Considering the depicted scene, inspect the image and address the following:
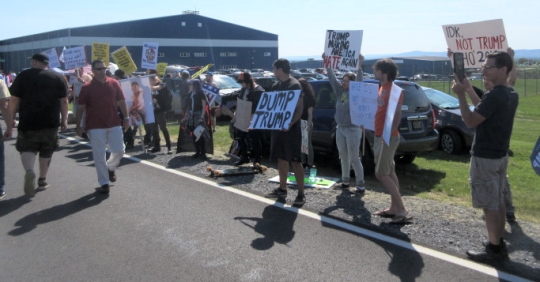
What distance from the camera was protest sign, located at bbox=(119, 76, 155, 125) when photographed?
423 inches

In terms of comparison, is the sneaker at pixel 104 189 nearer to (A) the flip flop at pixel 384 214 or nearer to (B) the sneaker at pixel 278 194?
(B) the sneaker at pixel 278 194

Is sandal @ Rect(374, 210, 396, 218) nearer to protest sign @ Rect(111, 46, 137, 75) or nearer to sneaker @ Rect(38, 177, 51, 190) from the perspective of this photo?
sneaker @ Rect(38, 177, 51, 190)

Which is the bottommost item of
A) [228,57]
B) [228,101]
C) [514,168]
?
[514,168]

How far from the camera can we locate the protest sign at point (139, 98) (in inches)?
423

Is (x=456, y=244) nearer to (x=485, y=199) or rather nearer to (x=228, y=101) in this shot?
(x=485, y=199)

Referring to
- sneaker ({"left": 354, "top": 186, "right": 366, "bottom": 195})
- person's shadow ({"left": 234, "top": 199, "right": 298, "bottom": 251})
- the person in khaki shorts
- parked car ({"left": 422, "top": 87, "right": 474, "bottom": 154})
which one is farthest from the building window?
the person in khaki shorts

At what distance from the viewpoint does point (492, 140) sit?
4543 millimetres

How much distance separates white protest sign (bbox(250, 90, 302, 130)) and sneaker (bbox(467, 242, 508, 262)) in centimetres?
287

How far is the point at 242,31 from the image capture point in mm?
66312

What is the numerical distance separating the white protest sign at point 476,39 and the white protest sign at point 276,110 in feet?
8.03

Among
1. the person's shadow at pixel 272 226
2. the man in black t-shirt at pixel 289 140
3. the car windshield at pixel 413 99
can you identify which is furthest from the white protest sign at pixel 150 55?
the person's shadow at pixel 272 226

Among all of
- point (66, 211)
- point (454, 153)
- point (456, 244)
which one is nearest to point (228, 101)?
point (454, 153)

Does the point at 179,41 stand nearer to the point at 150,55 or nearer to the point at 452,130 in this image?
the point at 150,55

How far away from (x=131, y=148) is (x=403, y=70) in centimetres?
5268
